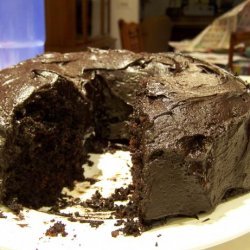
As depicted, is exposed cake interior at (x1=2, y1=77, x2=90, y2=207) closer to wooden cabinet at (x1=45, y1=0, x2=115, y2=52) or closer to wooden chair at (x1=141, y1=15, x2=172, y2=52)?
wooden cabinet at (x1=45, y1=0, x2=115, y2=52)

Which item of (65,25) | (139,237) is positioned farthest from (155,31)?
(139,237)

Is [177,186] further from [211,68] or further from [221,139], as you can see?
[211,68]

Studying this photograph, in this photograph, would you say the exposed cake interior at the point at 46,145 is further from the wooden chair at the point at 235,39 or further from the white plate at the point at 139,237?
the wooden chair at the point at 235,39

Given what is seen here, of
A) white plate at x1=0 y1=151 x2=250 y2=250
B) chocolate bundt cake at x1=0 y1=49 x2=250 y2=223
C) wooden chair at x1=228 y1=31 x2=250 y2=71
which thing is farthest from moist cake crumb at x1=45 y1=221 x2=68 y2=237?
wooden chair at x1=228 y1=31 x2=250 y2=71

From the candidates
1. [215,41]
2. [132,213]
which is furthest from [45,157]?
[215,41]

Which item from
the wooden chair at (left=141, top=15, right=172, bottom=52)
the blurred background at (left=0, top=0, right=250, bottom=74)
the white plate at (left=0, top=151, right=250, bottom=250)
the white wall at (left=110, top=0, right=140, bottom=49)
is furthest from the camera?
the white wall at (left=110, top=0, right=140, bottom=49)

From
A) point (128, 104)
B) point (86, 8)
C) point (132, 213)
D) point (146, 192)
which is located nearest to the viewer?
point (146, 192)
